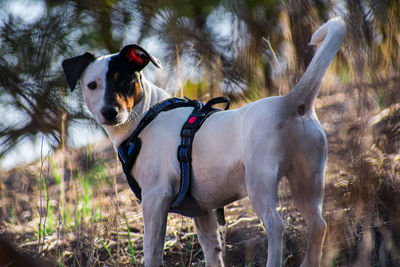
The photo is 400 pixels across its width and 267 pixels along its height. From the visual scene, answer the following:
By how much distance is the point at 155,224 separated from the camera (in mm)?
2145

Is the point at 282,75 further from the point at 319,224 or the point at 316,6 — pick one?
the point at 319,224

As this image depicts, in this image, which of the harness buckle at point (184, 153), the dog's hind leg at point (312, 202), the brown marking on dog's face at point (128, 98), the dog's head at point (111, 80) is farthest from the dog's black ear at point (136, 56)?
the dog's hind leg at point (312, 202)

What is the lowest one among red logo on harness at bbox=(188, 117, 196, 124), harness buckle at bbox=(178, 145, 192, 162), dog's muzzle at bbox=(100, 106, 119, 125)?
harness buckle at bbox=(178, 145, 192, 162)

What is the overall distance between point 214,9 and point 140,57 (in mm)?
1220

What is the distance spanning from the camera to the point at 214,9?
3398mm

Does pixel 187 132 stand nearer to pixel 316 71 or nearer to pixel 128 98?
pixel 128 98

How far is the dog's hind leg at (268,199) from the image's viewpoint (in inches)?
68.9

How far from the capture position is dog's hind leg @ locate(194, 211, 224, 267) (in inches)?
95.1

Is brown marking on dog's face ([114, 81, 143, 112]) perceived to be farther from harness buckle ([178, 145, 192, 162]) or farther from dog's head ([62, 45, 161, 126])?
harness buckle ([178, 145, 192, 162])

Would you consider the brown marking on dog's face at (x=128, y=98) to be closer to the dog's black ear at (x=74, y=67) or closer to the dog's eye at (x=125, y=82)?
the dog's eye at (x=125, y=82)

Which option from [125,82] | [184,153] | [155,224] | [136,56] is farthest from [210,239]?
[136,56]

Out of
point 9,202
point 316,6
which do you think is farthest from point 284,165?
point 9,202

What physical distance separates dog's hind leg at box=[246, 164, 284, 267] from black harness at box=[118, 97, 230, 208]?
43 centimetres

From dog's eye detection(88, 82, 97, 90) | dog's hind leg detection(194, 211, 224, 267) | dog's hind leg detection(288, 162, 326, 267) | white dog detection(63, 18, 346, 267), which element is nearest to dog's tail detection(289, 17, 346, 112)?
white dog detection(63, 18, 346, 267)
